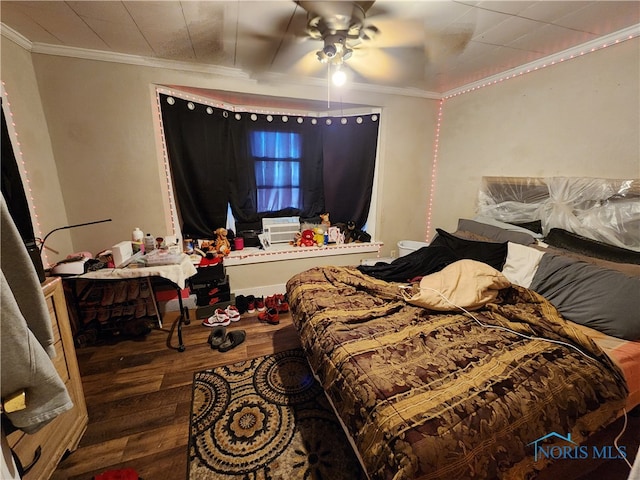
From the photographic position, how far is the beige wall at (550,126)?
182 centimetres

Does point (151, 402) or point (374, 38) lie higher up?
point (374, 38)

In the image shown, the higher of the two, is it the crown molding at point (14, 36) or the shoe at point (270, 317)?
the crown molding at point (14, 36)

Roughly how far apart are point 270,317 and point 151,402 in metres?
1.10

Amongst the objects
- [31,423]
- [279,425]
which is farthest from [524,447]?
[31,423]

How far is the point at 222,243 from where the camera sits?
114 inches

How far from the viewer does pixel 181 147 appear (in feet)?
8.65

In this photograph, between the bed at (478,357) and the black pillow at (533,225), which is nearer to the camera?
the bed at (478,357)

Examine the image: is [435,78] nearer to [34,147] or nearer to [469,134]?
[469,134]

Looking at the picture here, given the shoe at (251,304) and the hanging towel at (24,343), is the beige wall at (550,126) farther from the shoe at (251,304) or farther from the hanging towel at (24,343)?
the hanging towel at (24,343)

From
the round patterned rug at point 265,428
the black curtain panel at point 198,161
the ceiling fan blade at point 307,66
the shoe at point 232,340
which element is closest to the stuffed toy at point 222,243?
the black curtain panel at point 198,161

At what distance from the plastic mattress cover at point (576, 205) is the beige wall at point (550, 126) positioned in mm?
88

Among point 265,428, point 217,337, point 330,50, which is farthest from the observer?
point 217,337

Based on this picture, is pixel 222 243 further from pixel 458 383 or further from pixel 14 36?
pixel 458 383

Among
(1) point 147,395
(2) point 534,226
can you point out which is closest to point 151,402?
(1) point 147,395
